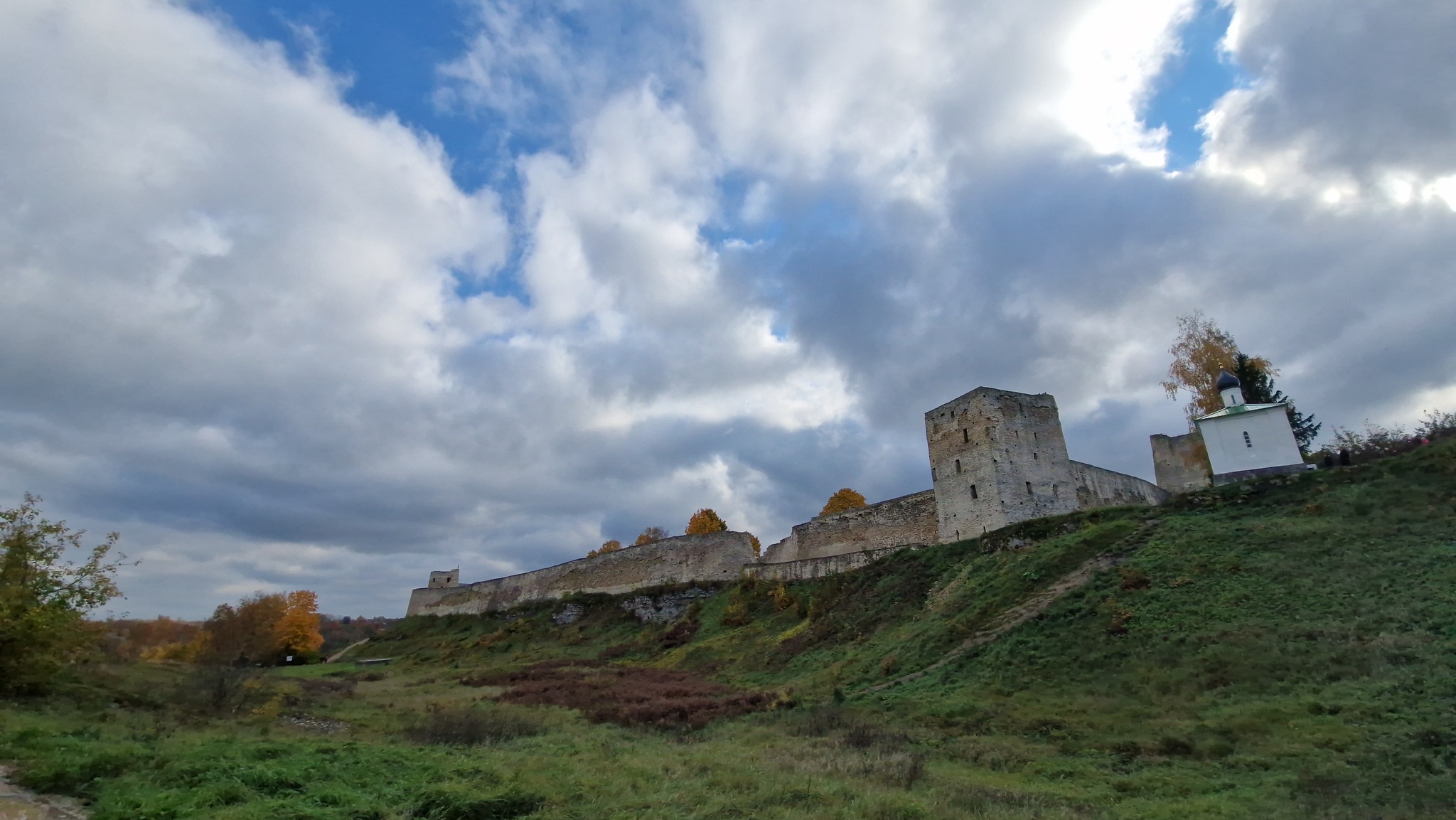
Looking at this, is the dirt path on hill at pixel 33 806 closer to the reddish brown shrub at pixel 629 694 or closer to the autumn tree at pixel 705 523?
the reddish brown shrub at pixel 629 694

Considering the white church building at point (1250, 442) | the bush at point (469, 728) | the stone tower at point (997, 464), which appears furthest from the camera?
the stone tower at point (997, 464)

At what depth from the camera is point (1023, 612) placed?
770 inches

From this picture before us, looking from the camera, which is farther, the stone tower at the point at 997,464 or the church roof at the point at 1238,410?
the stone tower at the point at 997,464

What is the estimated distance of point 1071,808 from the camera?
29.0 ft

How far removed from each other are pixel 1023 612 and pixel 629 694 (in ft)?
40.3

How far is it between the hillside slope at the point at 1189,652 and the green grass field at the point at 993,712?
0.07 meters

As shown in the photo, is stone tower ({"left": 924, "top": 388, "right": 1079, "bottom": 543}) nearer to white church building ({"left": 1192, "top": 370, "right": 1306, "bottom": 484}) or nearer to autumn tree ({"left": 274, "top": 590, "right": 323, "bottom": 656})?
white church building ({"left": 1192, "top": 370, "right": 1306, "bottom": 484})

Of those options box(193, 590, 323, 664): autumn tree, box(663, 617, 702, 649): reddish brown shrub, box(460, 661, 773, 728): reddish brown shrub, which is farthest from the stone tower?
box(193, 590, 323, 664): autumn tree

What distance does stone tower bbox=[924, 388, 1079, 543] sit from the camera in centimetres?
2905

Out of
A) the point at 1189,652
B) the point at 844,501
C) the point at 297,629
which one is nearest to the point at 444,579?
the point at 297,629

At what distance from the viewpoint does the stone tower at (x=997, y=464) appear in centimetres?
2905

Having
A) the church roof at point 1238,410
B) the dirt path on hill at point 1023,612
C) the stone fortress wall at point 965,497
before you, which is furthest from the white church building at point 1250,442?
the dirt path on hill at point 1023,612

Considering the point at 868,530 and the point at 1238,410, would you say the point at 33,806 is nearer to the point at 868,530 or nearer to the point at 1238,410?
the point at 868,530

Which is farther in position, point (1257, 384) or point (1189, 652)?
point (1257, 384)
